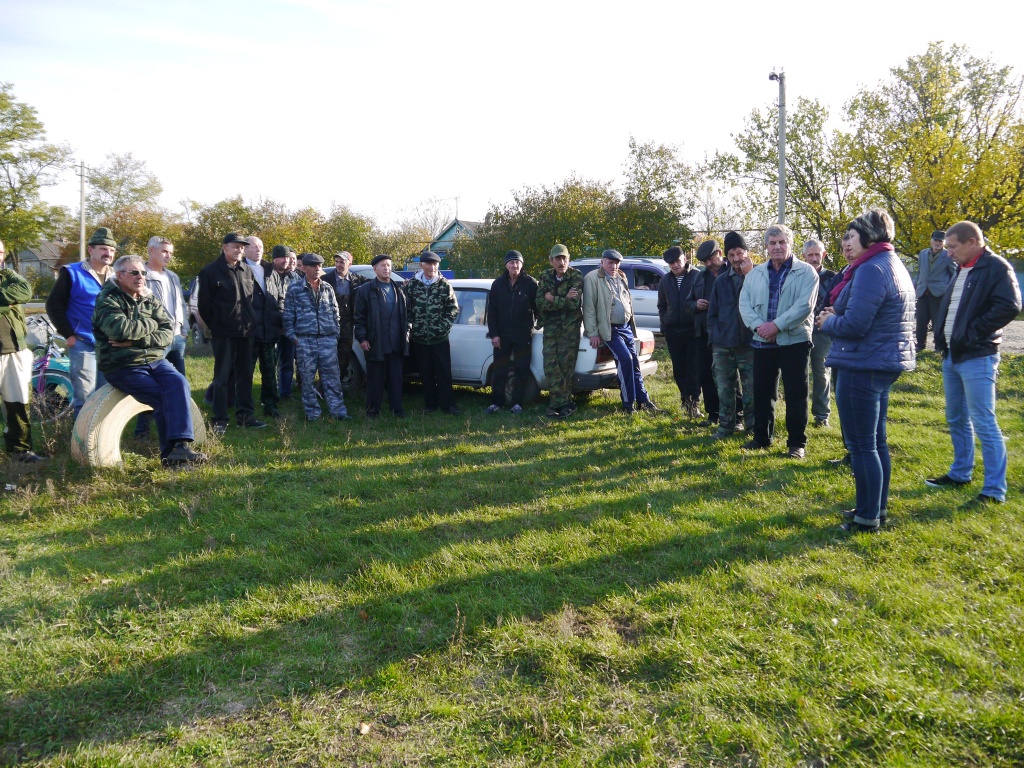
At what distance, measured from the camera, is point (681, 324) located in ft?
27.3

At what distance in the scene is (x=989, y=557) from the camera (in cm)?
416

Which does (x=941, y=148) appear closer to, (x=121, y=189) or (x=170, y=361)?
(x=170, y=361)

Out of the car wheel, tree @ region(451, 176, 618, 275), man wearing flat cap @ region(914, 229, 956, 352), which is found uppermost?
tree @ region(451, 176, 618, 275)

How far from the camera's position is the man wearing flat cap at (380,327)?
8328 mm

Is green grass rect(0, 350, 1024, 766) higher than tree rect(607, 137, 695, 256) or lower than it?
lower

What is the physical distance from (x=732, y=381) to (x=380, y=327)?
4.11 metres

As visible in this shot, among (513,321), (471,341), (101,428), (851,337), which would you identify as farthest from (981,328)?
(101,428)

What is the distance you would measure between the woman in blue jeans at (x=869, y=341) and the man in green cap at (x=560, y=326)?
3943mm

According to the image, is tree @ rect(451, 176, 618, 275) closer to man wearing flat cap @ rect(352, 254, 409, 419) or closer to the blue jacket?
man wearing flat cap @ rect(352, 254, 409, 419)

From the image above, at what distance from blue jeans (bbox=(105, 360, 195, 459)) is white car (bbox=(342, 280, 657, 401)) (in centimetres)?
316

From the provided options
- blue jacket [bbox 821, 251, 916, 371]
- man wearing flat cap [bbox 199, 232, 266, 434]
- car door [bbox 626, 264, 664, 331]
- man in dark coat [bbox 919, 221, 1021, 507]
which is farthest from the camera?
car door [bbox 626, 264, 664, 331]

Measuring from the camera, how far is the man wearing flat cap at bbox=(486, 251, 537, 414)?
852 centimetres

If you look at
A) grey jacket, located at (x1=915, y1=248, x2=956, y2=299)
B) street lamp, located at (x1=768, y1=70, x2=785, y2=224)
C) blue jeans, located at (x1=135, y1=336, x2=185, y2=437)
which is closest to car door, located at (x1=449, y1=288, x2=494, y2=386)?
blue jeans, located at (x1=135, y1=336, x2=185, y2=437)

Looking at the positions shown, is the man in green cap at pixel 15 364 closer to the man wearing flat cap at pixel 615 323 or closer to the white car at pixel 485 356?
the white car at pixel 485 356
